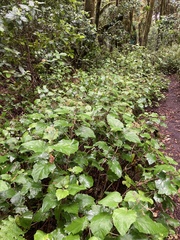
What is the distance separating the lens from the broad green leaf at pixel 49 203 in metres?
1.26

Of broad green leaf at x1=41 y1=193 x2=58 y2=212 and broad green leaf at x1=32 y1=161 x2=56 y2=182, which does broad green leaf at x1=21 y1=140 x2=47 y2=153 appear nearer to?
broad green leaf at x1=32 y1=161 x2=56 y2=182

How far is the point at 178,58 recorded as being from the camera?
11.7 meters

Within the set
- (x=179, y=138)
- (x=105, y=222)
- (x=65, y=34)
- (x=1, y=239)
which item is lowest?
(x=179, y=138)

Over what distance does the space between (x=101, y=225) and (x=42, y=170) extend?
0.53 m

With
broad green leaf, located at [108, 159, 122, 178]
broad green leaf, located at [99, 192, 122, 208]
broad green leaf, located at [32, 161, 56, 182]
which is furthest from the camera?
broad green leaf, located at [108, 159, 122, 178]

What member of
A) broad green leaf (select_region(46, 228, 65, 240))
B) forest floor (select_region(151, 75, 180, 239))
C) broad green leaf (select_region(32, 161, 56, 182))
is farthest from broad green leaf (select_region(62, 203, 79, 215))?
forest floor (select_region(151, 75, 180, 239))

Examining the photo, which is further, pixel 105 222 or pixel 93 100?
pixel 93 100

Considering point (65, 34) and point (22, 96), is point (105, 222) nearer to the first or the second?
point (22, 96)

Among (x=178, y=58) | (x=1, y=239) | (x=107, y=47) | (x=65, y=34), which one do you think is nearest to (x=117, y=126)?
(x=1, y=239)

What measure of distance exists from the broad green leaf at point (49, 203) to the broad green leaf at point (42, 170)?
14 centimetres

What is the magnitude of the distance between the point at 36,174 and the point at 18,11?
256cm

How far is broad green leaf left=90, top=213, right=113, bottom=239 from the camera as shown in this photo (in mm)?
1027

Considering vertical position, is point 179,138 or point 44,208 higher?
point 44,208

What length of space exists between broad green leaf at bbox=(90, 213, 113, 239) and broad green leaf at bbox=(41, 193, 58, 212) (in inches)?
12.4
